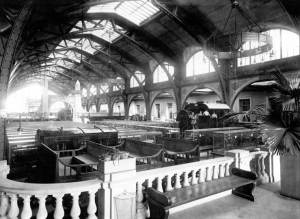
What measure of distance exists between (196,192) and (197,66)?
13884 millimetres

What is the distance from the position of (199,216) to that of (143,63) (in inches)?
738

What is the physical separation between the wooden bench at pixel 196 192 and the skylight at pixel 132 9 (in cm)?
1181

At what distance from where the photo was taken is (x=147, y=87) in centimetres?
2138

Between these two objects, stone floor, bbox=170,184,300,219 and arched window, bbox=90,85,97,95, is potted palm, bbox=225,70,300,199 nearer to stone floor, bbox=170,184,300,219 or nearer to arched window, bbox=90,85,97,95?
stone floor, bbox=170,184,300,219

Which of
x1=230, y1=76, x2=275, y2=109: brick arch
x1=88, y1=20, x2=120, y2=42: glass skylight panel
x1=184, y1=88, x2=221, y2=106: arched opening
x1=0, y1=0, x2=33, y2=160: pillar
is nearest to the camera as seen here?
x1=0, y1=0, x2=33, y2=160: pillar

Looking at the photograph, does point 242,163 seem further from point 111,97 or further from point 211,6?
point 111,97

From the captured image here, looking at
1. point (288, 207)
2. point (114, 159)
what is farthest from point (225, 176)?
point (114, 159)

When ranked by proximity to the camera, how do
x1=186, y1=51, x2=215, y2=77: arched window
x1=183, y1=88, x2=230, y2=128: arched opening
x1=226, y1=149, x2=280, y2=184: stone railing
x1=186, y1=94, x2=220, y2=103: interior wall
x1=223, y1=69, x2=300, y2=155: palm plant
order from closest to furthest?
1. x1=223, y1=69, x2=300, y2=155: palm plant
2. x1=226, y1=149, x2=280, y2=184: stone railing
3. x1=183, y1=88, x2=230, y2=128: arched opening
4. x1=186, y1=51, x2=215, y2=77: arched window
5. x1=186, y1=94, x2=220, y2=103: interior wall

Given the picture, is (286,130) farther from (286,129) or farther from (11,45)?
(11,45)

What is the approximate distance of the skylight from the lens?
1371 centimetres

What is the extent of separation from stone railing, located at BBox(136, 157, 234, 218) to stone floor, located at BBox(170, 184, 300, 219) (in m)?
0.42

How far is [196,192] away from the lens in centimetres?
362

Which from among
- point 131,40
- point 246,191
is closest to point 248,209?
Answer: point 246,191

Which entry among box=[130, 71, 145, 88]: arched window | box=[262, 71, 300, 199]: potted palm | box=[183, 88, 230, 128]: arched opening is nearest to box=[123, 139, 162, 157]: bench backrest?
box=[262, 71, 300, 199]: potted palm
